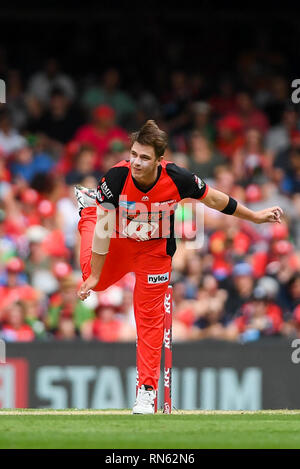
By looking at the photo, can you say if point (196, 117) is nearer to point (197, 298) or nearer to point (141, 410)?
point (197, 298)

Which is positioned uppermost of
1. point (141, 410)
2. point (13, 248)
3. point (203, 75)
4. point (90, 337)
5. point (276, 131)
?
point (203, 75)

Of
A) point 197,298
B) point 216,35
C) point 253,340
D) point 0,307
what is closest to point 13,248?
point 0,307

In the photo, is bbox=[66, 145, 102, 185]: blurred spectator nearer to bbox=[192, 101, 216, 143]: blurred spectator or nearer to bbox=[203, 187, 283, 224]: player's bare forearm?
bbox=[192, 101, 216, 143]: blurred spectator

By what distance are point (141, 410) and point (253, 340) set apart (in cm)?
386

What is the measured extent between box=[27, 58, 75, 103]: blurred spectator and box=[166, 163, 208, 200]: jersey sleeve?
8.27 metres

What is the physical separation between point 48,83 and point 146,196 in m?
8.58

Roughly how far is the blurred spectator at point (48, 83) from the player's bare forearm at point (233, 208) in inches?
A: 321

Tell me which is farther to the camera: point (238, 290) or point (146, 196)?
point (238, 290)

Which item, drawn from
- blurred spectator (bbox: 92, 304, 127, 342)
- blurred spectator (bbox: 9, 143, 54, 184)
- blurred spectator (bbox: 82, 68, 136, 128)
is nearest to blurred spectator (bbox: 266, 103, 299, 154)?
blurred spectator (bbox: 82, 68, 136, 128)

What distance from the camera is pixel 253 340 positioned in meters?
11.6

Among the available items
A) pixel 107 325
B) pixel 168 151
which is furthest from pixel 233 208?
pixel 168 151

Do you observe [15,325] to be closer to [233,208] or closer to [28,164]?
[28,164]

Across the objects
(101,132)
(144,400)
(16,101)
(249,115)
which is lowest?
(144,400)

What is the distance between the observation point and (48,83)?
1586 cm
